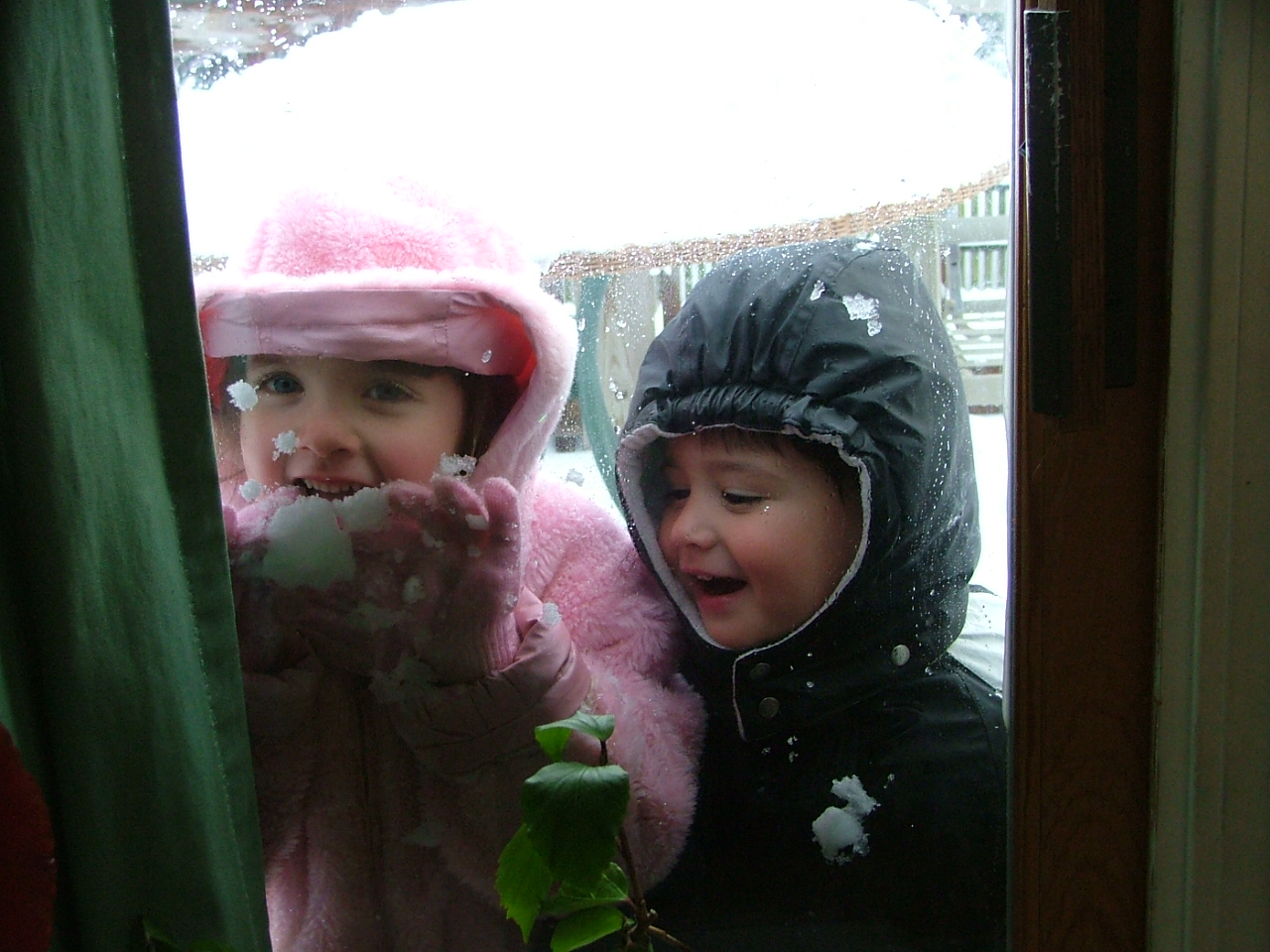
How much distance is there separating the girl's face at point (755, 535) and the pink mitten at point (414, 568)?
165mm

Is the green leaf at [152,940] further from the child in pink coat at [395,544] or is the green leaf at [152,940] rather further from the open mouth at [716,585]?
the open mouth at [716,585]

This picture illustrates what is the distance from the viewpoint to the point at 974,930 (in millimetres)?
875

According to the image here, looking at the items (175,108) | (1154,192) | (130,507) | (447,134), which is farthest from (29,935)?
(1154,192)

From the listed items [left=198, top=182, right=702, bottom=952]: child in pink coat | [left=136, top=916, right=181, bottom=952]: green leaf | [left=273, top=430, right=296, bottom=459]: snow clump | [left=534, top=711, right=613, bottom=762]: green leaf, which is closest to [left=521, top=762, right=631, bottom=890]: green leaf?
[left=534, top=711, right=613, bottom=762]: green leaf

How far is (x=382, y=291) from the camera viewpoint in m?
0.80

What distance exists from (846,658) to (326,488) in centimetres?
48

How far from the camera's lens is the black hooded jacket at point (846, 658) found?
84cm

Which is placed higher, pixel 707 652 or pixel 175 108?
pixel 175 108

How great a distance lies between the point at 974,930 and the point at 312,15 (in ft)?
3.27

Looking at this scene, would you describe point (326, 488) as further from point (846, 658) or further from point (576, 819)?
point (846, 658)

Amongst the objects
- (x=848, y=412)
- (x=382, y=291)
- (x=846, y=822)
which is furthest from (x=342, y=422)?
(x=846, y=822)

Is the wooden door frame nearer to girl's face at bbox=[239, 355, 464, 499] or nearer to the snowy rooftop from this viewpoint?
the snowy rooftop

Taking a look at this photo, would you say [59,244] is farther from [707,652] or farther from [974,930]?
[974,930]

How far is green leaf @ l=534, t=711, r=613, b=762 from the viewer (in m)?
0.69
